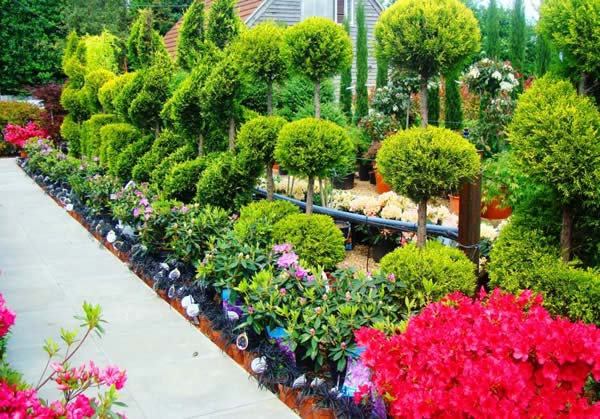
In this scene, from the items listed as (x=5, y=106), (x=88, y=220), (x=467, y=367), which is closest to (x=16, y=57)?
(x=5, y=106)

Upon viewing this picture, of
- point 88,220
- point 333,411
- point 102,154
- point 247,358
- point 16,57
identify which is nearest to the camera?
point 333,411

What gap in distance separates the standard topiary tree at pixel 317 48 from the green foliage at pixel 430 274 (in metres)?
2.07

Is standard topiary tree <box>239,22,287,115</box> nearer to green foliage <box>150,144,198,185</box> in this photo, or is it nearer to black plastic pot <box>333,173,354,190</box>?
green foliage <box>150,144,198,185</box>

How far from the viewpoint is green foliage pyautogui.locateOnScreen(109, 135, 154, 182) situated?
28.4 feet

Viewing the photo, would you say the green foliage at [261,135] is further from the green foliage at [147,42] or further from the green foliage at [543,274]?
the green foliage at [147,42]

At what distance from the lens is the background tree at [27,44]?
25.2 metres

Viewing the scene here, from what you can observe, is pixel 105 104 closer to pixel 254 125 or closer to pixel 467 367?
pixel 254 125

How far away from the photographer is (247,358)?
3.92 meters

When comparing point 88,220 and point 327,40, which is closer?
point 327,40

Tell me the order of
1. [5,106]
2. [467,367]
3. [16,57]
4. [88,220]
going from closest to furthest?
[467,367] < [88,220] < [5,106] < [16,57]

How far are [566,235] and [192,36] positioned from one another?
17.4 feet

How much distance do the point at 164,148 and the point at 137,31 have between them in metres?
2.04

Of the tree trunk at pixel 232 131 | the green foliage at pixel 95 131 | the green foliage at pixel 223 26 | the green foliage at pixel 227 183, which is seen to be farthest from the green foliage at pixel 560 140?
the green foliage at pixel 95 131

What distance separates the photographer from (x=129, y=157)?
867 centimetres
